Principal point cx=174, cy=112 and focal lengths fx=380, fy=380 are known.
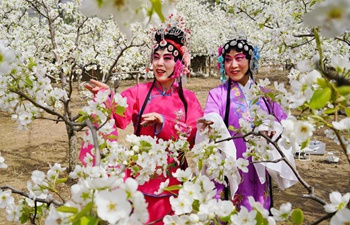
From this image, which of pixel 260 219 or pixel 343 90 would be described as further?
pixel 260 219

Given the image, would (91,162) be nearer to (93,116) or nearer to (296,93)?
(93,116)

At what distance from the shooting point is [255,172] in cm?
261

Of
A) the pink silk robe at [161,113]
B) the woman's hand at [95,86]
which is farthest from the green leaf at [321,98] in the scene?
the pink silk robe at [161,113]

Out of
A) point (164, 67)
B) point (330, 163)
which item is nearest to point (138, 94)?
point (164, 67)

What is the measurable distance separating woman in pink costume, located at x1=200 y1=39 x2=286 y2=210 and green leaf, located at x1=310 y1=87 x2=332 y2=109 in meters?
1.75


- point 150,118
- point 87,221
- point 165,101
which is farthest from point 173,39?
point 87,221


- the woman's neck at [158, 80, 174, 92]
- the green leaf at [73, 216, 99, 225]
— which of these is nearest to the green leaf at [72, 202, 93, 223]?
the green leaf at [73, 216, 99, 225]

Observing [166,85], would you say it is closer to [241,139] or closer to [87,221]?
[241,139]

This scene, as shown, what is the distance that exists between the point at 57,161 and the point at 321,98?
6.30 meters

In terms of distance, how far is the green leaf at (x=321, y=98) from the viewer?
775 mm

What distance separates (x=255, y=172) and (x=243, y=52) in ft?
2.75

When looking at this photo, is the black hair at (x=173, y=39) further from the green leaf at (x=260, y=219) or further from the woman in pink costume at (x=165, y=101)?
the green leaf at (x=260, y=219)

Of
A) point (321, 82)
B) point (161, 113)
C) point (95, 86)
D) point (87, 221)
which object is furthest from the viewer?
point (161, 113)

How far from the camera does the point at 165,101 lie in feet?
8.44
